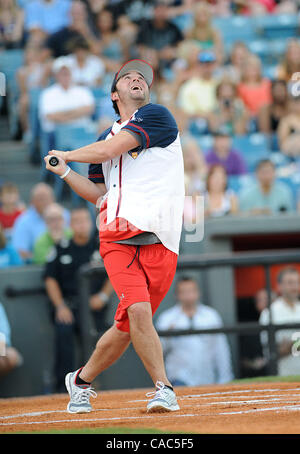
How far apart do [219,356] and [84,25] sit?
6.51 m

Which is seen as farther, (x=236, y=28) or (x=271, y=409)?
(x=236, y=28)

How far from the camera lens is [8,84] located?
11.6 meters

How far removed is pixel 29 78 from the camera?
36.2 ft

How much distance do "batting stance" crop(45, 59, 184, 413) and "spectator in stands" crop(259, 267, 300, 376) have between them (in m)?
3.00

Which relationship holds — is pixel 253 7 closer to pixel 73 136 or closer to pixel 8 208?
pixel 73 136

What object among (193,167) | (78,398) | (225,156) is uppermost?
(225,156)

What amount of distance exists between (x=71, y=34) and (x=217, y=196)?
4.22 m

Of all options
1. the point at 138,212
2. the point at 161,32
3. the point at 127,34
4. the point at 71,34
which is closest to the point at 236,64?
the point at 161,32

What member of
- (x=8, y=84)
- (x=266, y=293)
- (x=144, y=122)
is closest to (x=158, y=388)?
(x=144, y=122)

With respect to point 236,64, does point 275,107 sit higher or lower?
lower

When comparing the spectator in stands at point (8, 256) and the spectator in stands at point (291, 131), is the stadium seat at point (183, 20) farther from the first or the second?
the spectator in stands at point (8, 256)

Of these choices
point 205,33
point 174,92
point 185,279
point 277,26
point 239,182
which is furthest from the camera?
point 277,26

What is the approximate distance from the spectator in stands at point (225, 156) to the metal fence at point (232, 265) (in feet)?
7.51

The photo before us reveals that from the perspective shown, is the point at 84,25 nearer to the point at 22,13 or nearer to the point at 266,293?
the point at 22,13
